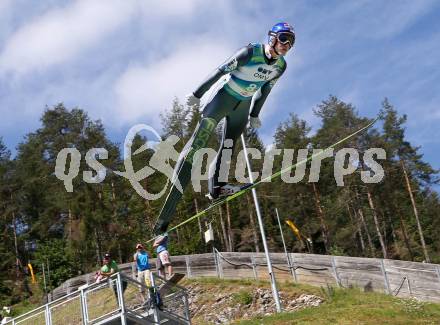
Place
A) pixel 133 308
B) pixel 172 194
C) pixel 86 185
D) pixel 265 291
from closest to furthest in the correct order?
pixel 172 194, pixel 133 308, pixel 265 291, pixel 86 185

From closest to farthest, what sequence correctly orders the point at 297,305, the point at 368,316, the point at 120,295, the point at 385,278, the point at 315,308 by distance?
1. the point at 120,295
2. the point at 368,316
3. the point at 315,308
4. the point at 385,278
5. the point at 297,305

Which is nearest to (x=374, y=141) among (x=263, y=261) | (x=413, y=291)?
(x=263, y=261)

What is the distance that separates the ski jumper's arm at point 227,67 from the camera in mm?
7688

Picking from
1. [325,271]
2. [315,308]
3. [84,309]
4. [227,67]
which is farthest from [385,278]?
[227,67]

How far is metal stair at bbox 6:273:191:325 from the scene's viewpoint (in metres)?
12.7

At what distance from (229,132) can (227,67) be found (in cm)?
113

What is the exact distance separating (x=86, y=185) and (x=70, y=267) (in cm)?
596

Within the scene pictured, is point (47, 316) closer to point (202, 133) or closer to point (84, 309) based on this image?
point (84, 309)

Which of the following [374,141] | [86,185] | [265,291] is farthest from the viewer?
[86,185]

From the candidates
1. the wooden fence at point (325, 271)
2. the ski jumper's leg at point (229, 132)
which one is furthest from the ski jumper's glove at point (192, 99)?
the wooden fence at point (325, 271)

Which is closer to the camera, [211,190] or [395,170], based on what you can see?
[211,190]

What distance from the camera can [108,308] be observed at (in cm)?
1298

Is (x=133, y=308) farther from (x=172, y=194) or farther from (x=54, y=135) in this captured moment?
(x=54, y=135)

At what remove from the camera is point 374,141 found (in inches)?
1566
